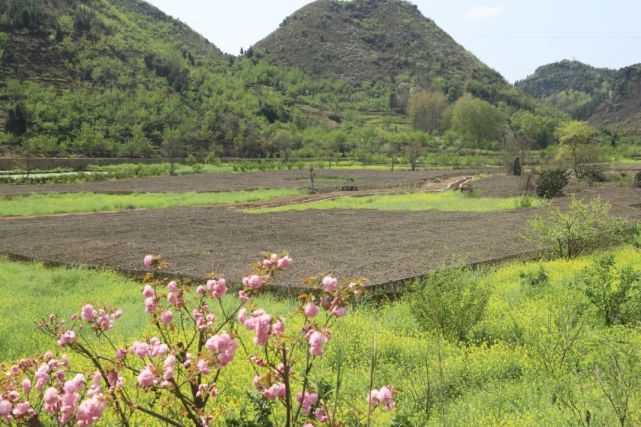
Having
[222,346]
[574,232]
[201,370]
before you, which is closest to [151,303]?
[201,370]

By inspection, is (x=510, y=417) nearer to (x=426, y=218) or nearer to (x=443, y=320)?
(x=443, y=320)

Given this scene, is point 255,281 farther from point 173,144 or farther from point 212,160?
point 212,160

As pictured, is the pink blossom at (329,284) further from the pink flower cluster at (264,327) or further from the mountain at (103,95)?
the mountain at (103,95)

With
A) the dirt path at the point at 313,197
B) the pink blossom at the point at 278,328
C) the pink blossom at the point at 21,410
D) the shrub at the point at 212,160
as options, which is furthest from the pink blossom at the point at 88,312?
the shrub at the point at 212,160

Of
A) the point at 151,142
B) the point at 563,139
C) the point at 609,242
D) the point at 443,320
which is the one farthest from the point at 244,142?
the point at 443,320

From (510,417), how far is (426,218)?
18034 mm

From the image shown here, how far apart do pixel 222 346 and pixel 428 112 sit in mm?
143531

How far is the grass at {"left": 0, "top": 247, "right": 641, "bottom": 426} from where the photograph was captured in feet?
16.8

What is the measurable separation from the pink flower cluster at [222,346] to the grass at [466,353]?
0.70 meters

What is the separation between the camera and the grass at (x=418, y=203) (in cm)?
2725

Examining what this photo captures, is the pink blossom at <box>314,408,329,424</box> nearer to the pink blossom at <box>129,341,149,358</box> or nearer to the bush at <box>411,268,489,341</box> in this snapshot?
the pink blossom at <box>129,341,149,358</box>

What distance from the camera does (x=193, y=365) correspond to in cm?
289

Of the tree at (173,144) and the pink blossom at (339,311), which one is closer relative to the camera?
the pink blossom at (339,311)

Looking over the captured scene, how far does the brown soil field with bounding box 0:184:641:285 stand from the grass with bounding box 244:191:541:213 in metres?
2.12
